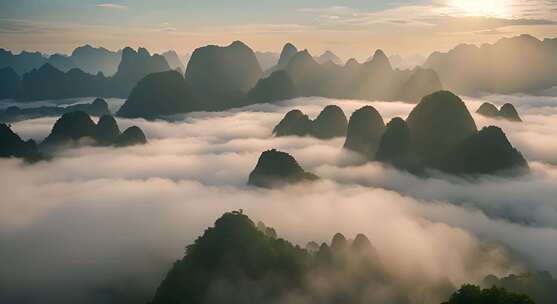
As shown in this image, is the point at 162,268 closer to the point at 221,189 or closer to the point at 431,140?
the point at 221,189

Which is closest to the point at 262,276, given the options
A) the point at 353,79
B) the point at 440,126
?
the point at 440,126

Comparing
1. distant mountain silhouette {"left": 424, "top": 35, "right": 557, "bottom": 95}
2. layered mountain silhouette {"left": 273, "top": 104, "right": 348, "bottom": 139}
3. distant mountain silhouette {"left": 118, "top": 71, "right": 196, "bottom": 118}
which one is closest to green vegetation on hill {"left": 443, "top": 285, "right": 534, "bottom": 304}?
layered mountain silhouette {"left": 273, "top": 104, "right": 348, "bottom": 139}

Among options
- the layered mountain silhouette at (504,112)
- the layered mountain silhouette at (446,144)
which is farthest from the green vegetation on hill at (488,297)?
the layered mountain silhouette at (504,112)

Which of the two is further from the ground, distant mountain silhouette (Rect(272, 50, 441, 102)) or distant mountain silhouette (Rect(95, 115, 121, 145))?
distant mountain silhouette (Rect(272, 50, 441, 102))

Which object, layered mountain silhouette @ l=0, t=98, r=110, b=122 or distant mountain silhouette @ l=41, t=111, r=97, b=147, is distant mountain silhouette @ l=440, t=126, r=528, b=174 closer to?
distant mountain silhouette @ l=41, t=111, r=97, b=147

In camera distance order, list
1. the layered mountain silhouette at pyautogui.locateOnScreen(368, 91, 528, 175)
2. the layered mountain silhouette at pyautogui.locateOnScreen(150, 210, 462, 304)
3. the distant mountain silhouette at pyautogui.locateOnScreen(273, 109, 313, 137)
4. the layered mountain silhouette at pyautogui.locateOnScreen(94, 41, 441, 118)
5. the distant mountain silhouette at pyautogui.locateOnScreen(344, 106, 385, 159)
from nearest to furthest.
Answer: the layered mountain silhouette at pyautogui.locateOnScreen(150, 210, 462, 304) → the layered mountain silhouette at pyautogui.locateOnScreen(368, 91, 528, 175) → the distant mountain silhouette at pyautogui.locateOnScreen(344, 106, 385, 159) → the distant mountain silhouette at pyautogui.locateOnScreen(273, 109, 313, 137) → the layered mountain silhouette at pyautogui.locateOnScreen(94, 41, 441, 118)

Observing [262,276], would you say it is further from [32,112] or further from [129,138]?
[32,112]

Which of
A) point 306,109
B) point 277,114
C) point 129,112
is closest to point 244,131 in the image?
point 277,114
